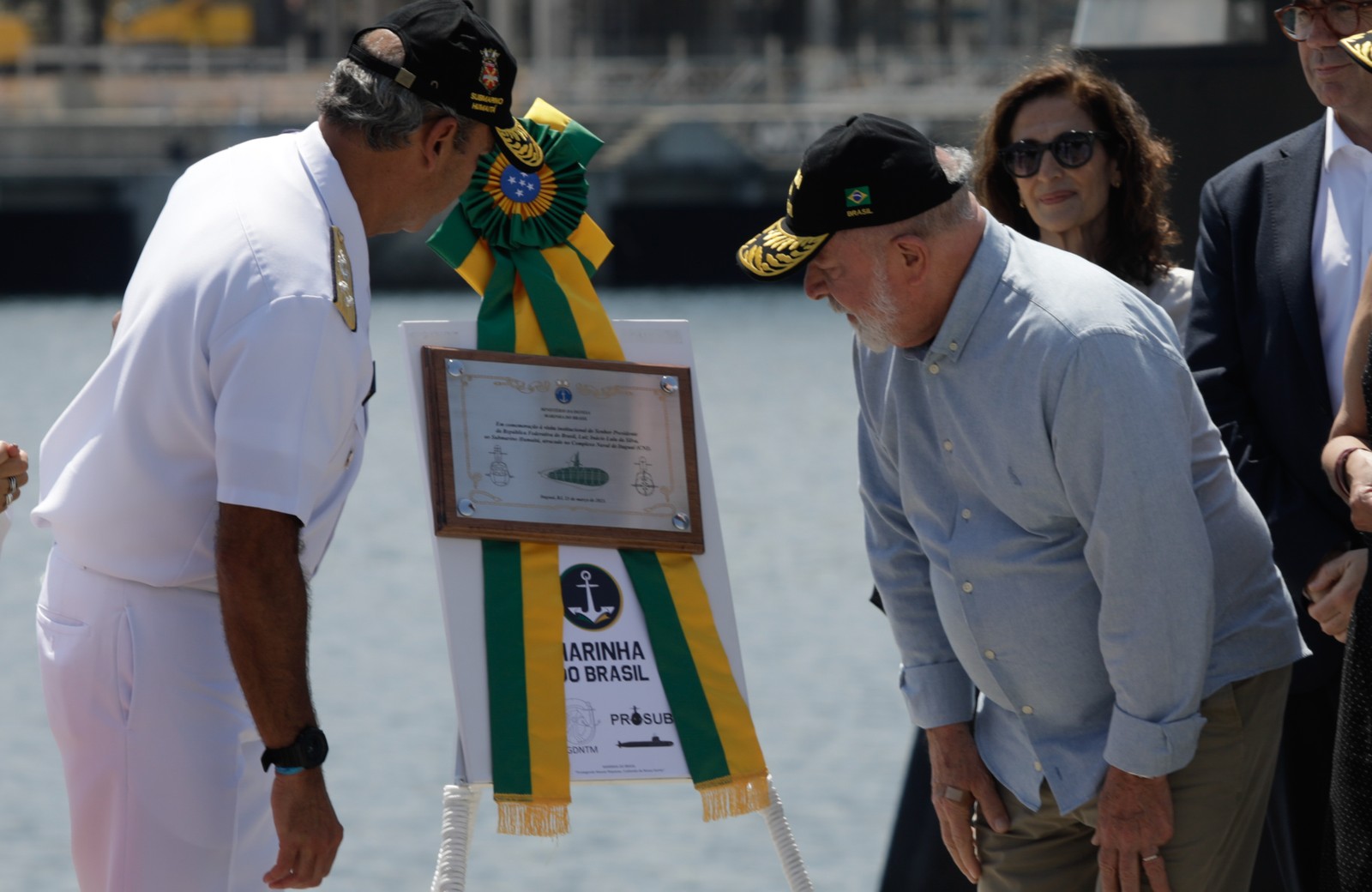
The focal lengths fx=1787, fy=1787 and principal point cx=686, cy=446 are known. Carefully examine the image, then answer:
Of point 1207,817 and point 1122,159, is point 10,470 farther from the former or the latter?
point 1122,159

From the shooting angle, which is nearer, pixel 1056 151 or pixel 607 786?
pixel 1056 151

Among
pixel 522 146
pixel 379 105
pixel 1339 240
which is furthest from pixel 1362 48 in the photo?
pixel 379 105

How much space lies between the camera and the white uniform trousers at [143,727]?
8.36 ft

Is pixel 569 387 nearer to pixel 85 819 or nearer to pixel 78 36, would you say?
pixel 85 819

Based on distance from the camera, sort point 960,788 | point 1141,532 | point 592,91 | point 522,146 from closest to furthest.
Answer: point 1141,532, point 960,788, point 522,146, point 592,91

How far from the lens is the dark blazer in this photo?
2.89 meters

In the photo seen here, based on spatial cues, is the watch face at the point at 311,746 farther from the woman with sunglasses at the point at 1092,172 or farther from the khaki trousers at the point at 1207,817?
the woman with sunglasses at the point at 1092,172

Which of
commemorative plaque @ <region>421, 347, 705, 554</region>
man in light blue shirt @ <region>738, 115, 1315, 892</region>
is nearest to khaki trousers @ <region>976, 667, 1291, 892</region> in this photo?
man in light blue shirt @ <region>738, 115, 1315, 892</region>

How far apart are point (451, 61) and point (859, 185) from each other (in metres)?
0.62

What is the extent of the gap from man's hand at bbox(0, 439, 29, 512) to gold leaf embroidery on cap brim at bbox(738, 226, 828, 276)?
114 centimetres

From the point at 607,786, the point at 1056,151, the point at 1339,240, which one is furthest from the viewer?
the point at 607,786

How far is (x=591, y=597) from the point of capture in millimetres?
3010

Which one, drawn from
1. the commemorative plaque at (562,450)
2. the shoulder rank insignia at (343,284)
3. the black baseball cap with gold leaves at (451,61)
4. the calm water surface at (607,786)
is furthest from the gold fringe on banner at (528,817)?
the black baseball cap with gold leaves at (451,61)

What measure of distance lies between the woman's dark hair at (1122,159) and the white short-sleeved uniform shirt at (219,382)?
1431 mm
